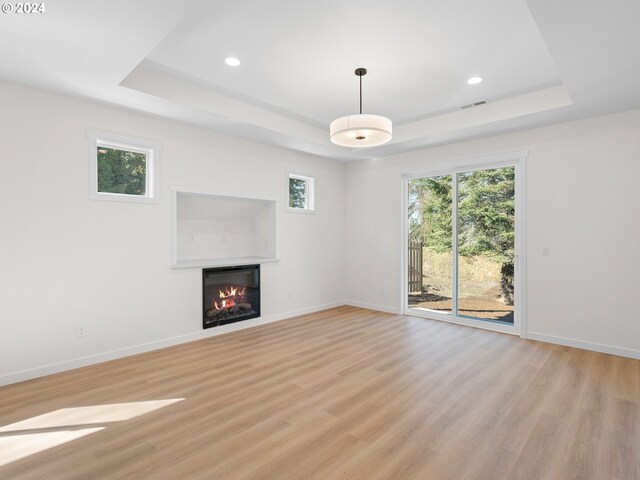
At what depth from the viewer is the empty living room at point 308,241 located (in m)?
2.24

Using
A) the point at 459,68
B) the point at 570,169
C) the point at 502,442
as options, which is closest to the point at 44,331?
the point at 502,442

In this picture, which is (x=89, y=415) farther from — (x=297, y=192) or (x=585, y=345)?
(x=585, y=345)

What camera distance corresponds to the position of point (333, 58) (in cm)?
317

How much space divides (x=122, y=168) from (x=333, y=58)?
2655 mm

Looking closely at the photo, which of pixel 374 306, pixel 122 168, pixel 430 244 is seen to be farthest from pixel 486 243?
pixel 122 168

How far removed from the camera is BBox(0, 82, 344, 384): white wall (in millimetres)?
3170

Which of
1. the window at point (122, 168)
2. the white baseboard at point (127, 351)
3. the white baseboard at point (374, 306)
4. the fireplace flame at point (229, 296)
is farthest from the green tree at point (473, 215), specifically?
the window at point (122, 168)

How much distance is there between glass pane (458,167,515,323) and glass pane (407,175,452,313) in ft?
0.70

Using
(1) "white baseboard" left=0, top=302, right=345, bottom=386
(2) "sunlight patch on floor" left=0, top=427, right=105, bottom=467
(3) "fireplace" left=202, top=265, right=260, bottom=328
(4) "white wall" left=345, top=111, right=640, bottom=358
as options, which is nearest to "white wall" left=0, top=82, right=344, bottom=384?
(1) "white baseboard" left=0, top=302, right=345, bottom=386

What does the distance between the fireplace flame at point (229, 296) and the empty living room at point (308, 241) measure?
5 cm

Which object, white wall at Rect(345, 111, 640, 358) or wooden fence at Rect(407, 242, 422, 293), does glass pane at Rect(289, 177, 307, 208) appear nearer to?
wooden fence at Rect(407, 242, 422, 293)

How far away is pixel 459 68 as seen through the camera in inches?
132

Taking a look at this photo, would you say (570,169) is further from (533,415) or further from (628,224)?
(533,415)

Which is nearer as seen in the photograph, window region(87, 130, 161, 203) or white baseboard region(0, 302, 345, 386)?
white baseboard region(0, 302, 345, 386)
